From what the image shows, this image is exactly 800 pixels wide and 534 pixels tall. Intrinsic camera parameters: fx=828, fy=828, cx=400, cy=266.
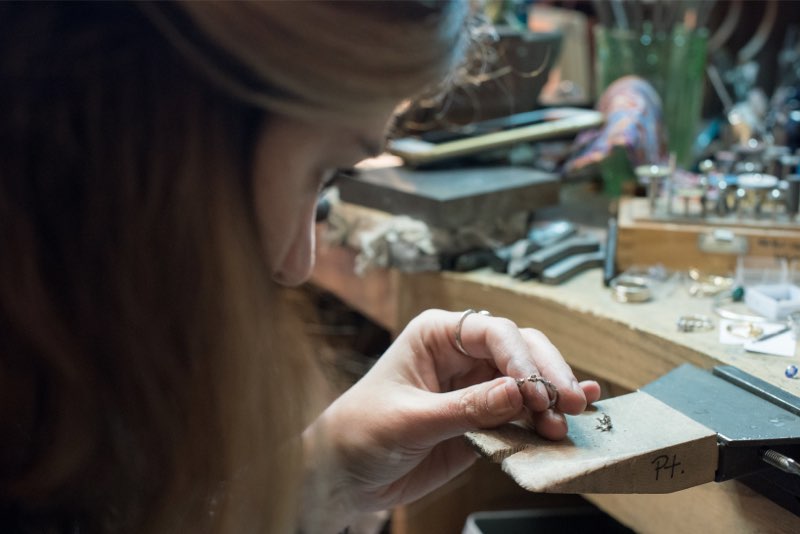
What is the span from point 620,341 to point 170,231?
1.45ft

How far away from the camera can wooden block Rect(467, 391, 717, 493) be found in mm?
460

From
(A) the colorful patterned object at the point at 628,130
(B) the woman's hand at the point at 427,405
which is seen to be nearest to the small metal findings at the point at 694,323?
(B) the woman's hand at the point at 427,405

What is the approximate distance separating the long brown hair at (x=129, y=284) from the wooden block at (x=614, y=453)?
0.14 meters

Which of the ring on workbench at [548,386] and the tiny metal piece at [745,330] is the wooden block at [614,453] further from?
the tiny metal piece at [745,330]

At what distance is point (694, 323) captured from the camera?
688 millimetres

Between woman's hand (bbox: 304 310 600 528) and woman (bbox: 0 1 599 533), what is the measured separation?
0.15ft

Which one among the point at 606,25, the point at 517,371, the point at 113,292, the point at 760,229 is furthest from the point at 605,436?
the point at 606,25

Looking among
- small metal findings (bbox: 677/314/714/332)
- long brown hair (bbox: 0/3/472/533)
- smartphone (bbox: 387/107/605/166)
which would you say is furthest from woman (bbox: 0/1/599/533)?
smartphone (bbox: 387/107/605/166)

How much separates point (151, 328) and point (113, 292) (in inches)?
1.0

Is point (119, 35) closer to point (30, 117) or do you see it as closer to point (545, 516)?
point (30, 117)

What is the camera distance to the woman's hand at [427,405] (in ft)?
1.73

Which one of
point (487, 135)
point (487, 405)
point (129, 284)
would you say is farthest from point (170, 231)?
point (487, 135)

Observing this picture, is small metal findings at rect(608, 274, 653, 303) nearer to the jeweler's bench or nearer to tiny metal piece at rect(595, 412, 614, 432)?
the jeweler's bench

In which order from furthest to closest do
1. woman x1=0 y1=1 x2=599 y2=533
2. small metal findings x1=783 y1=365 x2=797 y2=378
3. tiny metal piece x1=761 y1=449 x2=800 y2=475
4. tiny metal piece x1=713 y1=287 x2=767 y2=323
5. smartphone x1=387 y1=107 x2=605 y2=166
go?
smartphone x1=387 y1=107 x2=605 y2=166 < tiny metal piece x1=713 y1=287 x2=767 y2=323 < small metal findings x1=783 y1=365 x2=797 y2=378 < tiny metal piece x1=761 y1=449 x2=800 y2=475 < woman x1=0 y1=1 x2=599 y2=533
